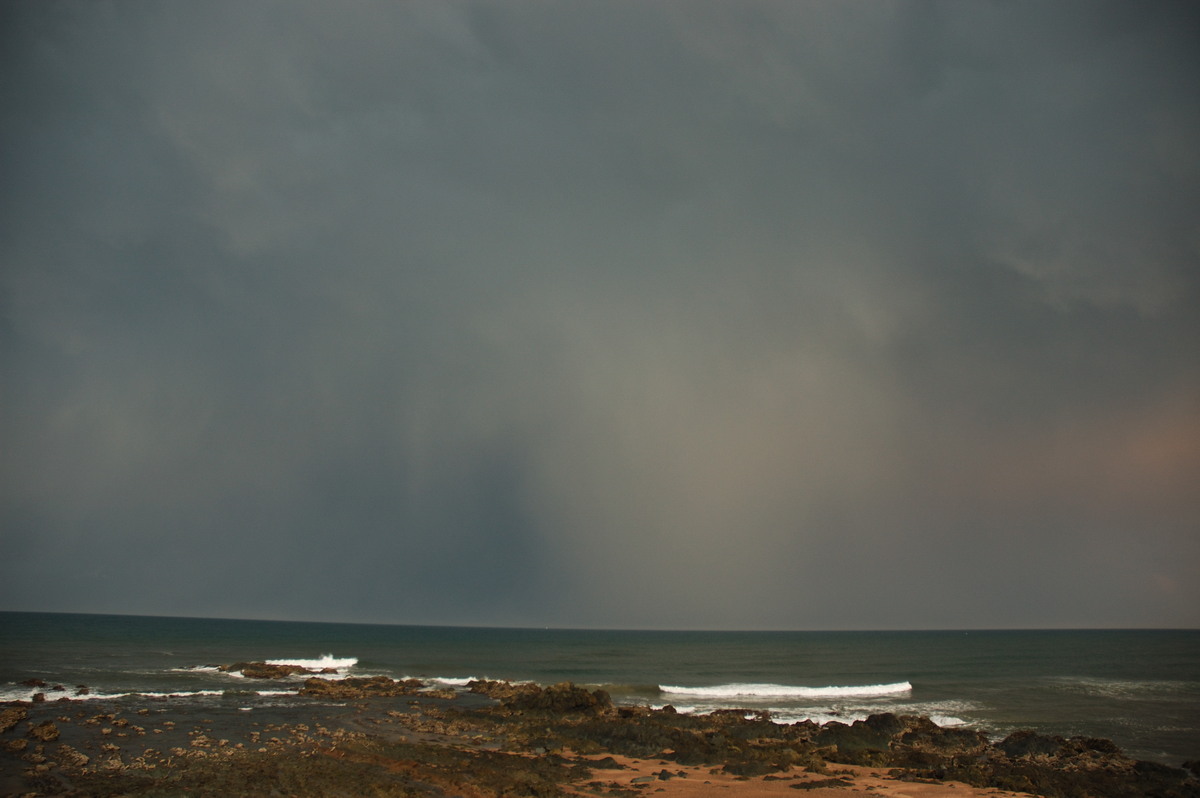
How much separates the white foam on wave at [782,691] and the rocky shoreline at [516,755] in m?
13.1

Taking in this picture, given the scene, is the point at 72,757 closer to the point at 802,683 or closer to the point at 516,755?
the point at 516,755

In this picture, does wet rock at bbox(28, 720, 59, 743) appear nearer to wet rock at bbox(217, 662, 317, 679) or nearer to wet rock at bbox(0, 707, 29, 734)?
wet rock at bbox(0, 707, 29, 734)

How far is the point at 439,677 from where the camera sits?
51.7 metres

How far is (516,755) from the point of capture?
2184 centimetres

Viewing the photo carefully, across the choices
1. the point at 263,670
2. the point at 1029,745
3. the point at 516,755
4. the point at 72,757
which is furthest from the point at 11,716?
the point at 1029,745

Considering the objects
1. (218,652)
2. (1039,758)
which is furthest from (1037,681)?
(218,652)

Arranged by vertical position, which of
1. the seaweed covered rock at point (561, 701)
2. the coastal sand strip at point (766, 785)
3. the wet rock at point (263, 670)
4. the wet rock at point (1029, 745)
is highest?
the coastal sand strip at point (766, 785)

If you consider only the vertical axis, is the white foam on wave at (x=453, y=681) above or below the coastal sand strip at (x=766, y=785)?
below

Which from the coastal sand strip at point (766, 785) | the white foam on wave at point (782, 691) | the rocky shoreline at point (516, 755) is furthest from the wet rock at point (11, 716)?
the white foam on wave at point (782, 691)

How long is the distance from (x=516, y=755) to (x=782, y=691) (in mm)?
29139

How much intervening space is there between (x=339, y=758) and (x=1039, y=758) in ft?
78.7

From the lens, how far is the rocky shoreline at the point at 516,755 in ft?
58.2

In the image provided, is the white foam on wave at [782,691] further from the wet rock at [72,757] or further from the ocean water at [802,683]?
the wet rock at [72,757]

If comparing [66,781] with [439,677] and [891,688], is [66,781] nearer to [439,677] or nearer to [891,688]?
[439,677]
